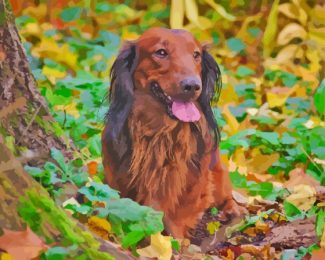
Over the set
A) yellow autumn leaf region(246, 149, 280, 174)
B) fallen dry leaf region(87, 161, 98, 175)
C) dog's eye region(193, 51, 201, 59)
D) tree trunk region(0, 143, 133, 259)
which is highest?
dog's eye region(193, 51, 201, 59)

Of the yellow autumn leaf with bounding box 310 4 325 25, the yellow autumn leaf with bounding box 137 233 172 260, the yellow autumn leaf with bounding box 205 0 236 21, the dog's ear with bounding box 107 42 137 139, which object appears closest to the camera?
the yellow autumn leaf with bounding box 137 233 172 260

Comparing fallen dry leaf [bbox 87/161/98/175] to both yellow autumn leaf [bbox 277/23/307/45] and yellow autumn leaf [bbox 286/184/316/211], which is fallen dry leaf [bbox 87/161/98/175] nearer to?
yellow autumn leaf [bbox 286/184/316/211]

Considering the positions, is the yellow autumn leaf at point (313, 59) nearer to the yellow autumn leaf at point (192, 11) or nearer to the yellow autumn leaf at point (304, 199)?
the yellow autumn leaf at point (192, 11)

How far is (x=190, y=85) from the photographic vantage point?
3.38 m

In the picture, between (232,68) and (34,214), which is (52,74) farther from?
(34,214)

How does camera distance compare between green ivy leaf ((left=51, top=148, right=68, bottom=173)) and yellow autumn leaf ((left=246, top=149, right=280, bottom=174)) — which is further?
yellow autumn leaf ((left=246, top=149, right=280, bottom=174))

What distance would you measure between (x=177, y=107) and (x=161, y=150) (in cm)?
21

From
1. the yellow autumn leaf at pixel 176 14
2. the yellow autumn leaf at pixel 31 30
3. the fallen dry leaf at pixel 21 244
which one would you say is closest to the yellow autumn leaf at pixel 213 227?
the fallen dry leaf at pixel 21 244

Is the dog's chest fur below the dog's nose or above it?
below

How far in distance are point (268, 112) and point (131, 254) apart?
217 centimetres

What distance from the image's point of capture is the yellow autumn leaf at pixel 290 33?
6351 mm

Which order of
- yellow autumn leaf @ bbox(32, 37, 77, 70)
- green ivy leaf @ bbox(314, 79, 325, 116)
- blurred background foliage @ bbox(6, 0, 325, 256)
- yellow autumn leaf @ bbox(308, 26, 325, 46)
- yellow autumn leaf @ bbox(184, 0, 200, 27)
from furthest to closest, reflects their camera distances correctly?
yellow autumn leaf @ bbox(308, 26, 325, 46), yellow autumn leaf @ bbox(184, 0, 200, 27), yellow autumn leaf @ bbox(32, 37, 77, 70), green ivy leaf @ bbox(314, 79, 325, 116), blurred background foliage @ bbox(6, 0, 325, 256)

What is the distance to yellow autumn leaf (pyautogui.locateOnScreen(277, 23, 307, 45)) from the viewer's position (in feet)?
20.8

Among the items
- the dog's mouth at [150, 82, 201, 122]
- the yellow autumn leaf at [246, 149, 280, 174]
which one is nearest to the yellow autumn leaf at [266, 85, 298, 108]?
the yellow autumn leaf at [246, 149, 280, 174]
